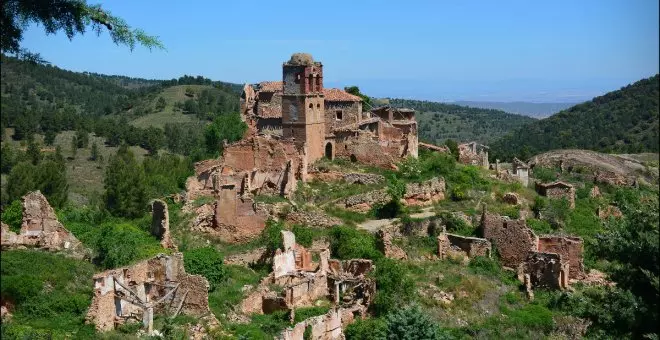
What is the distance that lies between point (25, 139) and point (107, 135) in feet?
30.2

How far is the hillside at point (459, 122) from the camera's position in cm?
10769

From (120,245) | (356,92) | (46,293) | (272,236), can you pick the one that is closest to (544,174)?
(356,92)

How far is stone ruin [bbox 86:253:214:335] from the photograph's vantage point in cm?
1791

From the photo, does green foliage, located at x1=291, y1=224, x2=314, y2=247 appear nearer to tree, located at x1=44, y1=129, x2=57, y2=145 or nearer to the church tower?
the church tower

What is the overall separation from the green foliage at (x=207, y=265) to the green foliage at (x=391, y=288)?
4.77 meters

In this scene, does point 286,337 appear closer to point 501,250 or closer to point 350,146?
point 501,250

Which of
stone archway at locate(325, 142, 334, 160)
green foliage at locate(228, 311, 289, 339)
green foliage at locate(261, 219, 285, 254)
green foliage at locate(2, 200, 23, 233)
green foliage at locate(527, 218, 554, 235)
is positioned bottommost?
green foliage at locate(228, 311, 289, 339)

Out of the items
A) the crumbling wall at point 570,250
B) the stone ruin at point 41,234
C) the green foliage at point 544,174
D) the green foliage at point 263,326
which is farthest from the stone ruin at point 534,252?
the stone ruin at point 41,234

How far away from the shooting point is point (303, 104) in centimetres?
3175

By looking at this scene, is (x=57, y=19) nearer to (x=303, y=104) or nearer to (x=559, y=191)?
(x=303, y=104)

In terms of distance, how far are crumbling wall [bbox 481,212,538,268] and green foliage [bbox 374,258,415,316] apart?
14.6 feet

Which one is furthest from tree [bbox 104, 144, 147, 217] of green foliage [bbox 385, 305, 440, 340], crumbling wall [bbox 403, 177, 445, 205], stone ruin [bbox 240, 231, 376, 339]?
green foliage [bbox 385, 305, 440, 340]

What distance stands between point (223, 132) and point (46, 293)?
22.2 metres

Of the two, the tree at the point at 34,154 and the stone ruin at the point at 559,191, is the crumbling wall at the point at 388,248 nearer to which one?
the stone ruin at the point at 559,191
